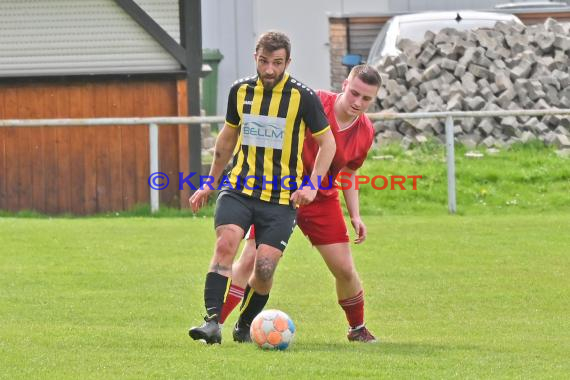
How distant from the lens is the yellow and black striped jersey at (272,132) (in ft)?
28.2

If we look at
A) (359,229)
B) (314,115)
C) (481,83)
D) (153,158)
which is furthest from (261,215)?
(481,83)

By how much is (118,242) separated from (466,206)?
5.49 metres

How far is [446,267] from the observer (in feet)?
45.4

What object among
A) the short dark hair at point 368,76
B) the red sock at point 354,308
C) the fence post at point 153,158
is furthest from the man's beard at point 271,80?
the fence post at point 153,158

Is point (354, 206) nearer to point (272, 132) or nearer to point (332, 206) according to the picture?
point (332, 206)

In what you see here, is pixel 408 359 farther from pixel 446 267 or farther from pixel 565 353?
pixel 446 267

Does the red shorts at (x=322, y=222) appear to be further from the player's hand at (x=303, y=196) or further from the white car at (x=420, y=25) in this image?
the white car at (x=420, y=25)

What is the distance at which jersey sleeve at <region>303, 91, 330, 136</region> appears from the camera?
8.60 meters

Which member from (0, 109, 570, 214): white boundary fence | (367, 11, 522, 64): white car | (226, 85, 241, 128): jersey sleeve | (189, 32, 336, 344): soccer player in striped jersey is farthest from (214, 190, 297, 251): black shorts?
(367, 11, 522, 64): white car

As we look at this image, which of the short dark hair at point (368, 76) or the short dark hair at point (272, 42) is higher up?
the short dark hair at point (272, 42)

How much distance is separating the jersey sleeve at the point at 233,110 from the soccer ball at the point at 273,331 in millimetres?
1155

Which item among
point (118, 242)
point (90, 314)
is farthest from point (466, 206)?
point (90, 314)
